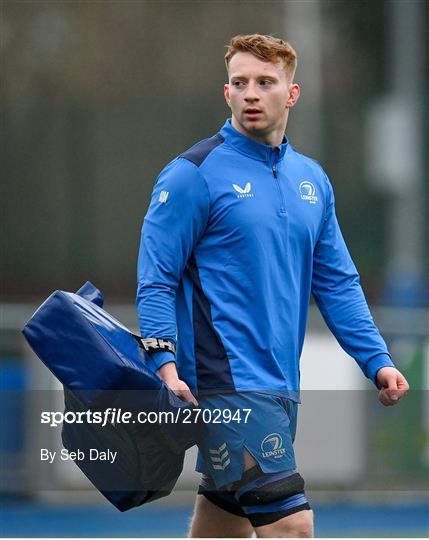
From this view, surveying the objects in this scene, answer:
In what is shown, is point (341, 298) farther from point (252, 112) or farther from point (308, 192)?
point (252, 112)

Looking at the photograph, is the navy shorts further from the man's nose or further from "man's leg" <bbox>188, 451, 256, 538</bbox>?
the man's nose

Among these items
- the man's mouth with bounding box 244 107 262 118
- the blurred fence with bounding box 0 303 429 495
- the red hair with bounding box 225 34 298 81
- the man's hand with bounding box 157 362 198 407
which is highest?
the red hair with bounding box 225 34 298 81

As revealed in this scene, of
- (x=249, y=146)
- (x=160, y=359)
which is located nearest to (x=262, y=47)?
(x=249, y=146)

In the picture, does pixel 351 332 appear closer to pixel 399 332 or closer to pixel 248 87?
pixel 248 87

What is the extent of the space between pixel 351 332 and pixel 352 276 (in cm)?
20

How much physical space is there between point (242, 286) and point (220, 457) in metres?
0.56

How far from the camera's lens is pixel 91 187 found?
12.1 metres

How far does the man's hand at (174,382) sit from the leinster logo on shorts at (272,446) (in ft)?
0.88

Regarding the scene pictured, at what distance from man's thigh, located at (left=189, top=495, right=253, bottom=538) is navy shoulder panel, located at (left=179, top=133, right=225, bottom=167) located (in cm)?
115

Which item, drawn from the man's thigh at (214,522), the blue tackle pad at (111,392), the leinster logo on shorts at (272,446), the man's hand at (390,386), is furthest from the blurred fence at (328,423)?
the leinster logo on shorts at (272,446)

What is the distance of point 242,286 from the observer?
4855mm

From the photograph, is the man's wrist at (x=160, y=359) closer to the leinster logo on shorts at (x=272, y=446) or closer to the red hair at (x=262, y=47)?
the leinster logo on shorts at (x=272, y=446)

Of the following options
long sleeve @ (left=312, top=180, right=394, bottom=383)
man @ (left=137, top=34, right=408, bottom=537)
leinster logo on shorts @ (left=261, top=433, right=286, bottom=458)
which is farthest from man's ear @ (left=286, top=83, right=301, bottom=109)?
leinster logo on shorts @ (left=261, top=433, right=286, bottom=458)

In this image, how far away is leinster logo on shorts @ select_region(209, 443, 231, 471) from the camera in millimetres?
4812
